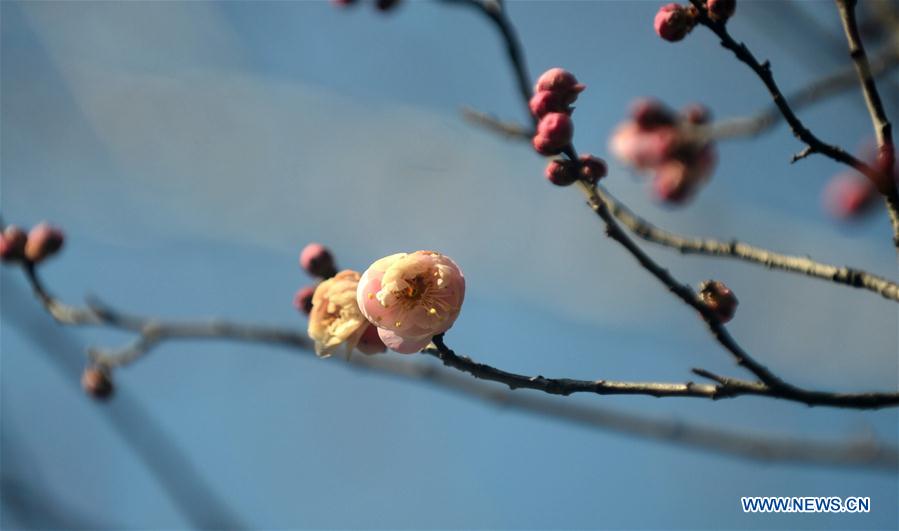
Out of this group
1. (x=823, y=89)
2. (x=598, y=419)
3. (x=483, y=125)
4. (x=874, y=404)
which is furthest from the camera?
(x=598, y=419)

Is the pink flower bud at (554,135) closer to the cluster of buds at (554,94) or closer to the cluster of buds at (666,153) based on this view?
the cluster of buds at (554,94)

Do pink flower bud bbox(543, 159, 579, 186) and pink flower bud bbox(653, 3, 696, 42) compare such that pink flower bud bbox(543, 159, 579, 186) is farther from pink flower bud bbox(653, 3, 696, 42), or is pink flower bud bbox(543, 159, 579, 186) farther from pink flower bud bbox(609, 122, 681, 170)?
pink flower bud bbox(609, 122, 681, 170)

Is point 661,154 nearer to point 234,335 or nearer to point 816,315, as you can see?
point 816,315

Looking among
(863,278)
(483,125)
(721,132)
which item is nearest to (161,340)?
(483,125)

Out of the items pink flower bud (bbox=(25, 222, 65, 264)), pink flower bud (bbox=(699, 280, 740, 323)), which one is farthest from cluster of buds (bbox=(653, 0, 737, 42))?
pink flower bud (bbox=(25, 222, 65, 264))

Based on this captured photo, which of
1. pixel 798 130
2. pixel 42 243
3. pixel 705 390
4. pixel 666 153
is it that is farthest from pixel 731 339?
pixel 42 243

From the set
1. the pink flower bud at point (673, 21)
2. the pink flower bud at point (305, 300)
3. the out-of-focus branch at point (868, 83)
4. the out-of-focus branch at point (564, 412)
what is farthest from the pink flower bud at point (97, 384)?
the out-of-focus branch at point (868, 83)
